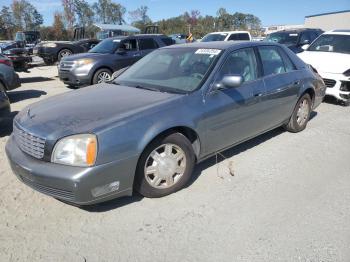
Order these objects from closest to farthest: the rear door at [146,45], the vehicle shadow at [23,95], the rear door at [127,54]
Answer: the vehicle shadow at [23,95] → the rear door at [127,54] → the rear door at [146,45]

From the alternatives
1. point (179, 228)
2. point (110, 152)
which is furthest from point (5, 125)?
point (179, 228)

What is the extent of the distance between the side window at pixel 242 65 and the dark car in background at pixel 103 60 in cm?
618

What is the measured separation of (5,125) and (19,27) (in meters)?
66.7

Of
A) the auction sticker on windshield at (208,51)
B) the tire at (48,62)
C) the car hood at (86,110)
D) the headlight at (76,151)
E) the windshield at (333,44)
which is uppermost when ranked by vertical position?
the auction sticker on windshield at (208,51)

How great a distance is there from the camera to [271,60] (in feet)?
16.0

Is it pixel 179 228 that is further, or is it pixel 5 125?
pixel 5 125

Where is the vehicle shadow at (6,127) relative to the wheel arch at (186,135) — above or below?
below

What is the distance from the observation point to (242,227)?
304 centimetres

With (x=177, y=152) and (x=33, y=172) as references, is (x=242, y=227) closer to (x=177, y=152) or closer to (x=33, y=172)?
(x=177, y=152)

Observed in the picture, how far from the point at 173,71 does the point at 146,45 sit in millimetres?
7073

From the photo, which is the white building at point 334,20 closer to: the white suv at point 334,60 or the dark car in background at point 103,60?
the white suv at point 334,60


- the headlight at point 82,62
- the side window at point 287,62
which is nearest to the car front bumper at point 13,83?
the headlight at point 82,62

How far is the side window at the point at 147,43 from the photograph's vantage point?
10.8m

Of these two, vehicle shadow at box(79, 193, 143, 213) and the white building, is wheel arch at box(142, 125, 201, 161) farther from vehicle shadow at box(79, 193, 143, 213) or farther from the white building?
the white building
